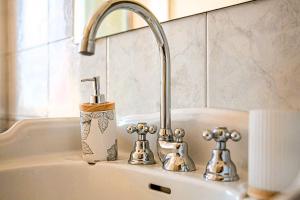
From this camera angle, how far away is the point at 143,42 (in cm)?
81

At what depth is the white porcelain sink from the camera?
0.54m

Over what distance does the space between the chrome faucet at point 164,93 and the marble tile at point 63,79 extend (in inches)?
18.5

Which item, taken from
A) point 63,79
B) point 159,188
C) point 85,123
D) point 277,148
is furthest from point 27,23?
point 277,148

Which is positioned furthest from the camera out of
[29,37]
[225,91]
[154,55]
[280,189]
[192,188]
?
[29,37]

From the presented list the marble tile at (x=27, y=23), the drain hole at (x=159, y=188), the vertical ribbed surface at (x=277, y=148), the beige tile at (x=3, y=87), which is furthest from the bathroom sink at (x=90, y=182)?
the beige tile at (x=3, y=87)

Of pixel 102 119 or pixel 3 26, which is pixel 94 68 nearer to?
pixel 102 119

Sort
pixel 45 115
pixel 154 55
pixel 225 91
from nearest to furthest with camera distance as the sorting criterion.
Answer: pixel 225 91, pixel 154 55, pixel 45 115

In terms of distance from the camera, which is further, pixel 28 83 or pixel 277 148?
pixel 28 83

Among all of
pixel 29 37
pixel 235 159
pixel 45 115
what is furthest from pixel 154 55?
pixel 29 37

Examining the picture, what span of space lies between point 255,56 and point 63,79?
0.69m

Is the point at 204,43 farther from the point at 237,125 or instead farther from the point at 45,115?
the point at 45,115

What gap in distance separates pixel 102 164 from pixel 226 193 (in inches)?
10.2

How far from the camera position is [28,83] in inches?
52.5

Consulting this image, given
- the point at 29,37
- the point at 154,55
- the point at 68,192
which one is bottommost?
the point at 68,192
